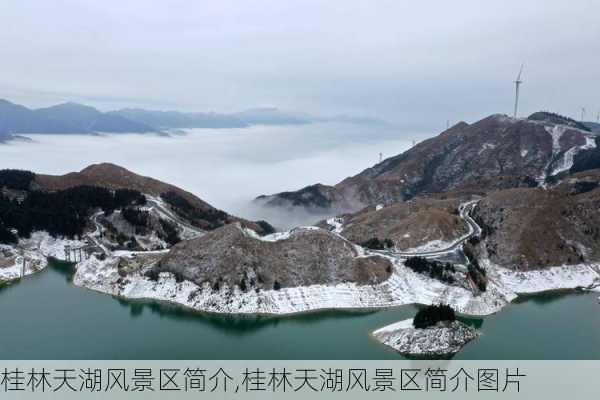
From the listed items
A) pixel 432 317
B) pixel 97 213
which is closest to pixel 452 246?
pixel 432 317

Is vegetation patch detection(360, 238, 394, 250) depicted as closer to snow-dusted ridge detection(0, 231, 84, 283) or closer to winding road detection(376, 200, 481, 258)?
winding road detection(376, 200, 481, 258)

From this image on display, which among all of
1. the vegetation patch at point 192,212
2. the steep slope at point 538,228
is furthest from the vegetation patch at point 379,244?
the vegetation patch at point 192,212

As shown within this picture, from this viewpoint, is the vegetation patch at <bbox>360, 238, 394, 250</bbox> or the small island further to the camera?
the vegetation patch at <bbox>360, 238, 394, 250</bbox>

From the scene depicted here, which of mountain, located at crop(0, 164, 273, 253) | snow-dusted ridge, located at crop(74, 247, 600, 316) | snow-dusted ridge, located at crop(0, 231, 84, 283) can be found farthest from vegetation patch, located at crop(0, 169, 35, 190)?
snow-dusted ridge, located at crop(74, 247, 600, 316)

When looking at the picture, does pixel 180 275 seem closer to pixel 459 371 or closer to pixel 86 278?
pixel 86 278

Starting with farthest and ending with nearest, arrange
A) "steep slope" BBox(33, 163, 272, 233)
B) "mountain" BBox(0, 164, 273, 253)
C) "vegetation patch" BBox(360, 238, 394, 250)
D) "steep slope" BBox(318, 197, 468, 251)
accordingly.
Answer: "steep slope" BBox(33, 163, 272, 233), "mountain" BBox(0, 164, 273, 253), "steep slope" BBox(318, 197, 468, 251), "vegetation patch" BBox(360, 238, 394, 250)

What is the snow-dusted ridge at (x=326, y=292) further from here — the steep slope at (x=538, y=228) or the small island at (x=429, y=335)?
the small island at (x=429, y=335)

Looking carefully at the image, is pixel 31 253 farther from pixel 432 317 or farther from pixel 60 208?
pixel 432 317
